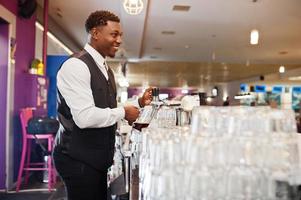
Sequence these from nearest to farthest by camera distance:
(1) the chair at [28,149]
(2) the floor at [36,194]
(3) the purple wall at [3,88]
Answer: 1. (2) the floor at [36,194]
2. (3) the purple wall at [3,88]
3. (1) the chair at [28,149]

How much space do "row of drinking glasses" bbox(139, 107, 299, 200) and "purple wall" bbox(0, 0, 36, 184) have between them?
3.76 meters

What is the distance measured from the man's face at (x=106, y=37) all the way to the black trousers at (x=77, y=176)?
549 mm

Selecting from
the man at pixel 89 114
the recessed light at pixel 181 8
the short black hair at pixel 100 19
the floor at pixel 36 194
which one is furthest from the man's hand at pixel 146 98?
the recessed light at pixel 181 8

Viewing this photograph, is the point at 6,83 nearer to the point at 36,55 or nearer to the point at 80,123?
the point at 36,55

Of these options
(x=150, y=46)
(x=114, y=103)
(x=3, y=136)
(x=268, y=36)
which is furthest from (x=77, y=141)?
(x=150, y=46)

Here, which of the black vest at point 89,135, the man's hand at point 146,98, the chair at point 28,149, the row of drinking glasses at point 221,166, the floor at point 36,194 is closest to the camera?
the row of drinking glasses at point 221,166

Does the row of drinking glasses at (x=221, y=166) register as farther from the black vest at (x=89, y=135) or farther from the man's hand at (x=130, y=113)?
the black vest at (x=89, y=135)

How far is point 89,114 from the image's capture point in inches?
55.8

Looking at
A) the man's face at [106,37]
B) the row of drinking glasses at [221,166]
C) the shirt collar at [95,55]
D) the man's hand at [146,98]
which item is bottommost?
the row of drinking glasses at [221,166]

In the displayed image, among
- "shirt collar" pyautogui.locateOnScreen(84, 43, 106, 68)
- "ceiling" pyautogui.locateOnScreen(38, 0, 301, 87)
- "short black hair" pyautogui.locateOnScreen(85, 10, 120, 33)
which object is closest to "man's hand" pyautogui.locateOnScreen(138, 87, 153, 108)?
"shirt collar" pyautogui.locateOnScreen(84, 43, 106, 68)

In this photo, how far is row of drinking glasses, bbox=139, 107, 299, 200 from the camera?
101cm

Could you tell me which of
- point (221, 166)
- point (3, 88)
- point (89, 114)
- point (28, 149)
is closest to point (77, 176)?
point (89, 114)

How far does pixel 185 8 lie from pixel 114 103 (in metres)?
4.30

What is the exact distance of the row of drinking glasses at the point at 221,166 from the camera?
1010 millimetres
